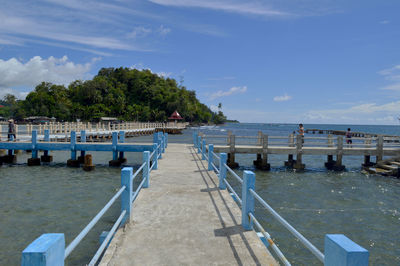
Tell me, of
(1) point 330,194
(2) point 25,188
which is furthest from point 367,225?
(2) point 25,188

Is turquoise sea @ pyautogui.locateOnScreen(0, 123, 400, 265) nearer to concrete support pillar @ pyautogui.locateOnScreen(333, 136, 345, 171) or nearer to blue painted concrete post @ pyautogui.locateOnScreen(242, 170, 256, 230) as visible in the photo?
concrete support pillar @ pyautogui.locateOnScreen(333, 136, 345, 171)

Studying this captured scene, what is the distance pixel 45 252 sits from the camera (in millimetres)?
2174

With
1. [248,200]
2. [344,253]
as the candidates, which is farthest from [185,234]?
[344,253]

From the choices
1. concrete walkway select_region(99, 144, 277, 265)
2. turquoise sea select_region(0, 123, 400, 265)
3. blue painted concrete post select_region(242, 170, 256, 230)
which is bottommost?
turquoise sea select_region(0, 123, 400, 265)

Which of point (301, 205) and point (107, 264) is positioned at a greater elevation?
point (107, 264)

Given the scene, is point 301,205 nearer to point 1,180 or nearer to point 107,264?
point 107,264

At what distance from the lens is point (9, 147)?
19.9 meters

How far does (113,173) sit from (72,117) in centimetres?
8938

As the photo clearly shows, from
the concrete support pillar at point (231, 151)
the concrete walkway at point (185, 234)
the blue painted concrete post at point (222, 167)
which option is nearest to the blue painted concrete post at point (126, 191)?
the concrete walkway at point (185, 234)

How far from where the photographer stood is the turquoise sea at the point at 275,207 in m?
8.01

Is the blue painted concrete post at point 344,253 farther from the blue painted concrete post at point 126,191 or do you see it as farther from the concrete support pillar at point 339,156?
the concrete support pillar at point 339,156

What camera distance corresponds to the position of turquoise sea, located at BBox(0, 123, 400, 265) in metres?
8.01

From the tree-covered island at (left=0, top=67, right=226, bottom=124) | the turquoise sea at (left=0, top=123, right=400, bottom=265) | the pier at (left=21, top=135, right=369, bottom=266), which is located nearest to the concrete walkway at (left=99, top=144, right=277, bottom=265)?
the pier at (left=21, top=135, right=369, bottom=266)

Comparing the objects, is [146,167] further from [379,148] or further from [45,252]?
[379,148]
